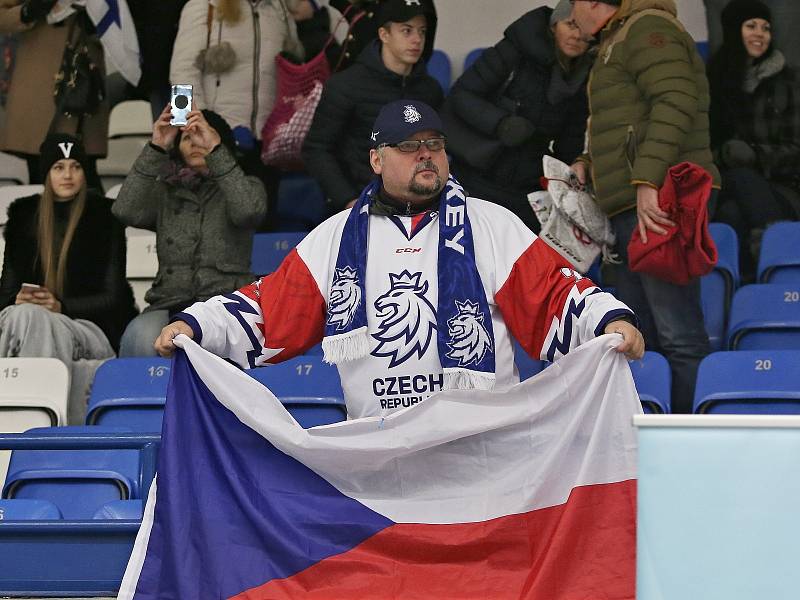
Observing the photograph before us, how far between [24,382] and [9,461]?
1.53ft

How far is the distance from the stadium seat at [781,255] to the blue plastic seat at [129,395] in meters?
2.72

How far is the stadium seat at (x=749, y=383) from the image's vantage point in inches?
219

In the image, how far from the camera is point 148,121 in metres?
8.66

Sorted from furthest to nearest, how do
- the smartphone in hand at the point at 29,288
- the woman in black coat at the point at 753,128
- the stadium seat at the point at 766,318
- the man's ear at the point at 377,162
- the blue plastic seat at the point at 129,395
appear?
the woman in black coat at the point at 753,128, the smartphone in hand at the point at 29,288, the stadium seat at the point at 766,318, the blue plastic seat at the point at 129,395, the man's ear at the point at 377,162

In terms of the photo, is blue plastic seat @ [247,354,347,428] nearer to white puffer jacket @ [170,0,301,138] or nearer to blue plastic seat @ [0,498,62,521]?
blue plastic seat @ [0,498,62,521]

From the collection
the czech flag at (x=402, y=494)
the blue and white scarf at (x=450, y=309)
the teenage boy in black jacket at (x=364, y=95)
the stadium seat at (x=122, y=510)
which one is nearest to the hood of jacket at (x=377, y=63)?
the teenage boy in black jacket at (x=364, y=95)

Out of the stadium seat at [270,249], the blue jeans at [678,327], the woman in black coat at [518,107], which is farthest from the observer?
the stadium seat at [270,249]

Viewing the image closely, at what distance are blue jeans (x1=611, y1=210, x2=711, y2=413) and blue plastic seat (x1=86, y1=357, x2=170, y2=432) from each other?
1.98 m

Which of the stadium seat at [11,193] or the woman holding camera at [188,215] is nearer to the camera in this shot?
the woman holding camera at [188,215]

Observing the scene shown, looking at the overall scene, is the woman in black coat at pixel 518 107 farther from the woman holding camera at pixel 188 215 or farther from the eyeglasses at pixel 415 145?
the eyeglasses at pixel 415 145

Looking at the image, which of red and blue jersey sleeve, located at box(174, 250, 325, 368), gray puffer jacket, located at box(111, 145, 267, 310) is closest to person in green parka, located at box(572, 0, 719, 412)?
red and blue jersey sleeve, located at box(174, 250, 325, 368)

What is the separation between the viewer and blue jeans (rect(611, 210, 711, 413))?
5.91 metres

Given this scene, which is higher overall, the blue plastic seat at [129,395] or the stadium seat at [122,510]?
the blue plastic seat at [129,395]

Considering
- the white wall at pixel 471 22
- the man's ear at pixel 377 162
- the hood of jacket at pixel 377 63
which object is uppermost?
the white wall at pixel 471 22
